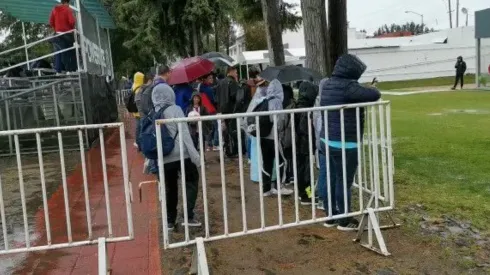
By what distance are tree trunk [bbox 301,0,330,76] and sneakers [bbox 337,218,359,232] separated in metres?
3.33

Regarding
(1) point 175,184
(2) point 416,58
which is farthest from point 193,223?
(2) point 416,58

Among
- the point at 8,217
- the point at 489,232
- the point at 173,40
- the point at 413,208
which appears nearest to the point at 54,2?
the point at 173,40

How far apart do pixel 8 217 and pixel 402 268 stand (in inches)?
189

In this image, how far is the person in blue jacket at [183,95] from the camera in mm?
8401

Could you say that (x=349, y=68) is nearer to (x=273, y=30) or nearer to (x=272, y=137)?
(x=272, y=137)

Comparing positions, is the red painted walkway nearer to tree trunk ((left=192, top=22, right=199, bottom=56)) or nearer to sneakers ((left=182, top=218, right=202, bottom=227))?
sneakers ((left=182, top=218, right=202, bottom=227))

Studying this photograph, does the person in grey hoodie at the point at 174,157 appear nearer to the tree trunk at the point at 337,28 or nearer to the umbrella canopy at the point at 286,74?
the umbrella canopy at the point at 286,74

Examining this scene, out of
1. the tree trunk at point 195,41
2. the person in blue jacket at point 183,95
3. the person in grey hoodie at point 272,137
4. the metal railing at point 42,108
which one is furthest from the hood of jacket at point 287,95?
the tree trunk at point 195,41

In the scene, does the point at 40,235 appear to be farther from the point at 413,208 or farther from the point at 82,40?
the point at 82,40

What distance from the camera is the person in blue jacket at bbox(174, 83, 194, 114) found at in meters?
8.40

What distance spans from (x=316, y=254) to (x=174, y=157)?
65.5 inches

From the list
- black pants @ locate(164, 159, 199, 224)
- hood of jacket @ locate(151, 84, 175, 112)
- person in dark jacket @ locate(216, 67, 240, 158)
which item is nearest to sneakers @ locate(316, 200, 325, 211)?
black pants @ locate(164, 159, 199, 224)

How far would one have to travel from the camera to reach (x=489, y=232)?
222 inches

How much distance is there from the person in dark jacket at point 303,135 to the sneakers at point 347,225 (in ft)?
3.26
